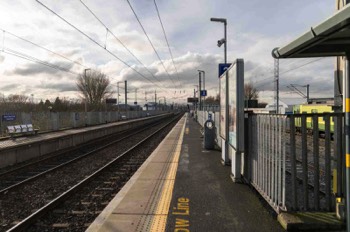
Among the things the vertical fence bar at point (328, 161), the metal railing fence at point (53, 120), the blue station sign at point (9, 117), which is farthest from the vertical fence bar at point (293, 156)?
the blue station sign at point (9, 117)

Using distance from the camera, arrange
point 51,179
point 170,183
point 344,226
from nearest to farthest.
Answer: point 344,226 < point 170,183 < point 51,179

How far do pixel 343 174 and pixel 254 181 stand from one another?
2247 millimetres

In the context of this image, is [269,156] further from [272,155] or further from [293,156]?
[293,156]

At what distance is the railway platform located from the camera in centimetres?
495

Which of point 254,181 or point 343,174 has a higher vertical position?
point 343,174

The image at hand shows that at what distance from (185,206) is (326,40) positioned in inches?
143

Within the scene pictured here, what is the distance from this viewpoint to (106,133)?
31.6 m

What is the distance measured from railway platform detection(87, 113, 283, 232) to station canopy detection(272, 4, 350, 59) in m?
2.57

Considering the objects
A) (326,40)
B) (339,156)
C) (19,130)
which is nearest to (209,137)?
(339,156)

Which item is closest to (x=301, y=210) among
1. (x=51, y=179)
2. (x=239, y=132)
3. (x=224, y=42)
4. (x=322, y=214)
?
(x=322, y=214)

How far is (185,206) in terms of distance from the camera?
5898 mm

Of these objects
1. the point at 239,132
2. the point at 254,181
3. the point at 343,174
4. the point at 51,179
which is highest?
the point at 239,132

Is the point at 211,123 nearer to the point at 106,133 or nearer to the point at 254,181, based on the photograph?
the point at 254,181

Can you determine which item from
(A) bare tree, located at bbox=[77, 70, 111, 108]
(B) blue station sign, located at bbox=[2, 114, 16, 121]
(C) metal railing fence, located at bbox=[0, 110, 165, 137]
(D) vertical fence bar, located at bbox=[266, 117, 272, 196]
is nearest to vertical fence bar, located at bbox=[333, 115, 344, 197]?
(D) vertical fence bar, located at bbox=[266, 117, 272, 196]
